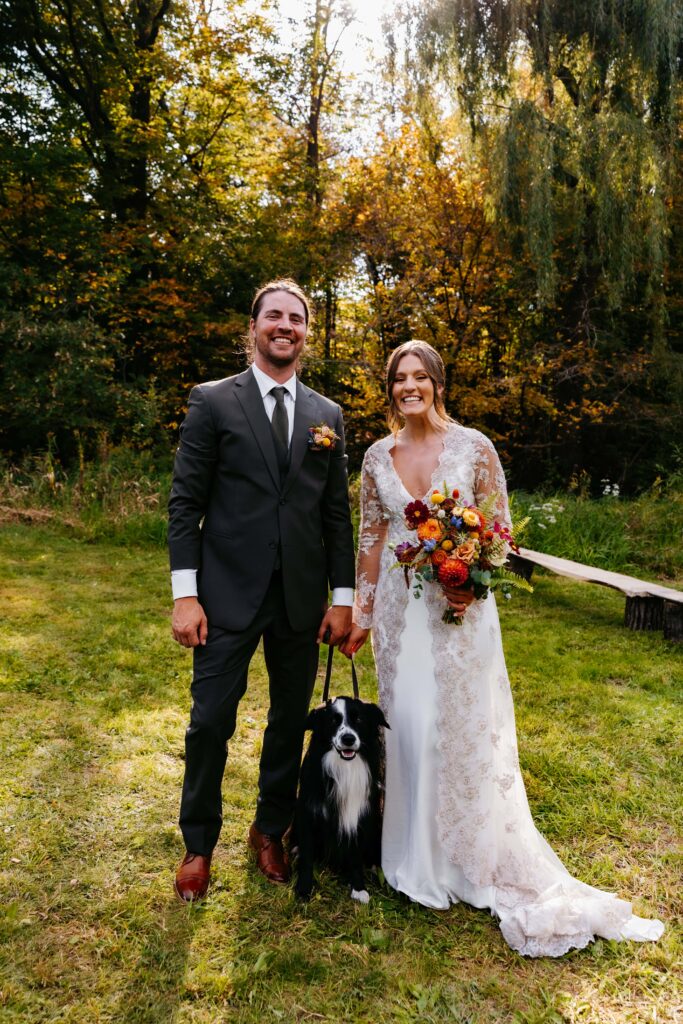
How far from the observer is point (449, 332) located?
10.6 metres

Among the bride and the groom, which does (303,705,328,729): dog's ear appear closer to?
the groom

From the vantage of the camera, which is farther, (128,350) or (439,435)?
(128,350)

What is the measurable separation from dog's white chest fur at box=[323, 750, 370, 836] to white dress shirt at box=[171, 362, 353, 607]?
2.02 ft

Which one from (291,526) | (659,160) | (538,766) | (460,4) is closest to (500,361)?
(659,160)

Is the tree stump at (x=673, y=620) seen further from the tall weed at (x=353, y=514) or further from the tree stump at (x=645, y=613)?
the tall weed at (x=353, y=514)

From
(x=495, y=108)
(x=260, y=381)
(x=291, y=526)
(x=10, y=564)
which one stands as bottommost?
(x=10, y=564)

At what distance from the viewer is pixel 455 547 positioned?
247cm

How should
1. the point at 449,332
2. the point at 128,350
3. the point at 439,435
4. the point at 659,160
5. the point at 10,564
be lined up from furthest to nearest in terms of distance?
the point at 128,350 < the point at 449,332 < the point at 659,160 < the point at 10,564 < the point at 439,435

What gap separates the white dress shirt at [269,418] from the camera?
250cm

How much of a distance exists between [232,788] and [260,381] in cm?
204

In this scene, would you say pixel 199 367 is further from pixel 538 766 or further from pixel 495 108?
pixel 538 766

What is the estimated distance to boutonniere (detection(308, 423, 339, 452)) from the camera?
104 inches

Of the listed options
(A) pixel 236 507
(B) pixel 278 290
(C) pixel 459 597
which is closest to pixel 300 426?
(A) pixel 236 507

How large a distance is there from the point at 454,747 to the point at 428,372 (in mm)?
1494
